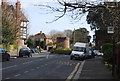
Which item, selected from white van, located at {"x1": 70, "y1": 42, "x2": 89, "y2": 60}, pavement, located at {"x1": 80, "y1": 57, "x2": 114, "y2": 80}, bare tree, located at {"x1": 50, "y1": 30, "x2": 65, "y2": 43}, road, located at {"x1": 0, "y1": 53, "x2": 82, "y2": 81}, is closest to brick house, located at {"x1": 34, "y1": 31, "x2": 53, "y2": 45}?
bare tree, located at {"x1": 50, "y1": 30, "x2": 65, "y2": 43}

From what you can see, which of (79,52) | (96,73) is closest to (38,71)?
(96,73)

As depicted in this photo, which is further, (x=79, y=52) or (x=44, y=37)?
(x=44, y=37)

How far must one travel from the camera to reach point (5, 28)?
4578 cm

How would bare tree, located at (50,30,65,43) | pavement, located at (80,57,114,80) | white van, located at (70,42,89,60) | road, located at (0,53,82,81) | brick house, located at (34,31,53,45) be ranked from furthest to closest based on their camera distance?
brick house, located at (34,31,53,45)
bare tree, located at (50,30,65,43)
white van, located at (70,42,89,60)
road, located at (0,53,82,81)
pavement, located at (80,57,114,80)

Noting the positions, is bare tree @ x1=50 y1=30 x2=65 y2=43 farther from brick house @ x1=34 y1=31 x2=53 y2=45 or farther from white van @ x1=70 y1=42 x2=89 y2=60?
white van @ x1=70 y1=42 x2=89 y2=60

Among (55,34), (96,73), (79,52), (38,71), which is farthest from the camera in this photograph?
(55,34)

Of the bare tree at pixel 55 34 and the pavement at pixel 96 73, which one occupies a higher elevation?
the bare tree at pixel 55 34

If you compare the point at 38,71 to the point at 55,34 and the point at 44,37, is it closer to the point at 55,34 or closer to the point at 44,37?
the point at 55,34

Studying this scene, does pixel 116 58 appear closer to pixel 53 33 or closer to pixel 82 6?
pixel 82 6

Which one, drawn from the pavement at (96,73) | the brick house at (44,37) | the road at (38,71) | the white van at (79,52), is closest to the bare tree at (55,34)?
the brick house at (44,37)

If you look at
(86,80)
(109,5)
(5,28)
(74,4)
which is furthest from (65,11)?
(5,28)

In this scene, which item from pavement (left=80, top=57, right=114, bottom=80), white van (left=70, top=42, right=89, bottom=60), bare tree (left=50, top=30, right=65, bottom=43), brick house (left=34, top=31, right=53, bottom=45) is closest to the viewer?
pavement (left=80, top=57, right=114, bottom=80)

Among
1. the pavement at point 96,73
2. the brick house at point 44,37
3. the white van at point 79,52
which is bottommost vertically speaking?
the pavement at point 96,73

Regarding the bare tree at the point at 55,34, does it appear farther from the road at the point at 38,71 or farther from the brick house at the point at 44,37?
the road at the point at 38,71
